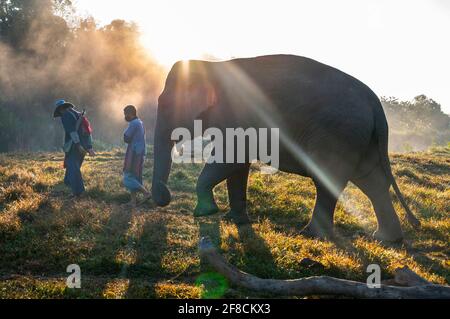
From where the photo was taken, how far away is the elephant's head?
8.25 meters

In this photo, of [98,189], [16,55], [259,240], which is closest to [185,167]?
[98,189]

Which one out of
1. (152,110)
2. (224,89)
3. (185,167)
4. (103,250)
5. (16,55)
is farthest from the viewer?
→ (152,110)

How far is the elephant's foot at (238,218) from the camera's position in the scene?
28.4ft

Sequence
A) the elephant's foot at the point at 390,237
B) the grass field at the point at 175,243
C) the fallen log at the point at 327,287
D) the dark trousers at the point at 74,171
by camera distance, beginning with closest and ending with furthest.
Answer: the fallen log at the point at 327,287 < the grass field at the point at 175,243 < the elephant's foot at the point at 390,237 < the dark trousers at the point at 74,171

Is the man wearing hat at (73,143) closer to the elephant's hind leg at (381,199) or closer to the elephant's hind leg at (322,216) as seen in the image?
the elephant's hind leg at (322,216)

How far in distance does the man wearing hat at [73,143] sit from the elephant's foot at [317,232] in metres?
5.26

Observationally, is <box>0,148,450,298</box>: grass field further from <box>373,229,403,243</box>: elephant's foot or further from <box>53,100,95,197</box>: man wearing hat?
<box>53,100,95,197</box>: man wearing hat

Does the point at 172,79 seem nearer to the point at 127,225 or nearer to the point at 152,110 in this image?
the point at 127,225

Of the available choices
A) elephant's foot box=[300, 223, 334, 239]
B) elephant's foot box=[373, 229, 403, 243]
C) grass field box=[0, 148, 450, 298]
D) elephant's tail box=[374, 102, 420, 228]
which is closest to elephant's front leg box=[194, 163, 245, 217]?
grass field box=[0, 148, 450, 298]

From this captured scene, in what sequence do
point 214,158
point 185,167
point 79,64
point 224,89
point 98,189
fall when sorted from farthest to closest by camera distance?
point 79,64 < point 185,167 < point 98,189 < point 224,89 < point 214,158

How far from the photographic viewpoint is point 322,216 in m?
8.00

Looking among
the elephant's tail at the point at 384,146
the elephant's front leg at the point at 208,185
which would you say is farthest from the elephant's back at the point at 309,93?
the elephant's front leg at the point at 208,185

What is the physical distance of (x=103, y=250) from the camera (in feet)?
21.2

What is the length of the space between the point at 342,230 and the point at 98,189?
543cm
